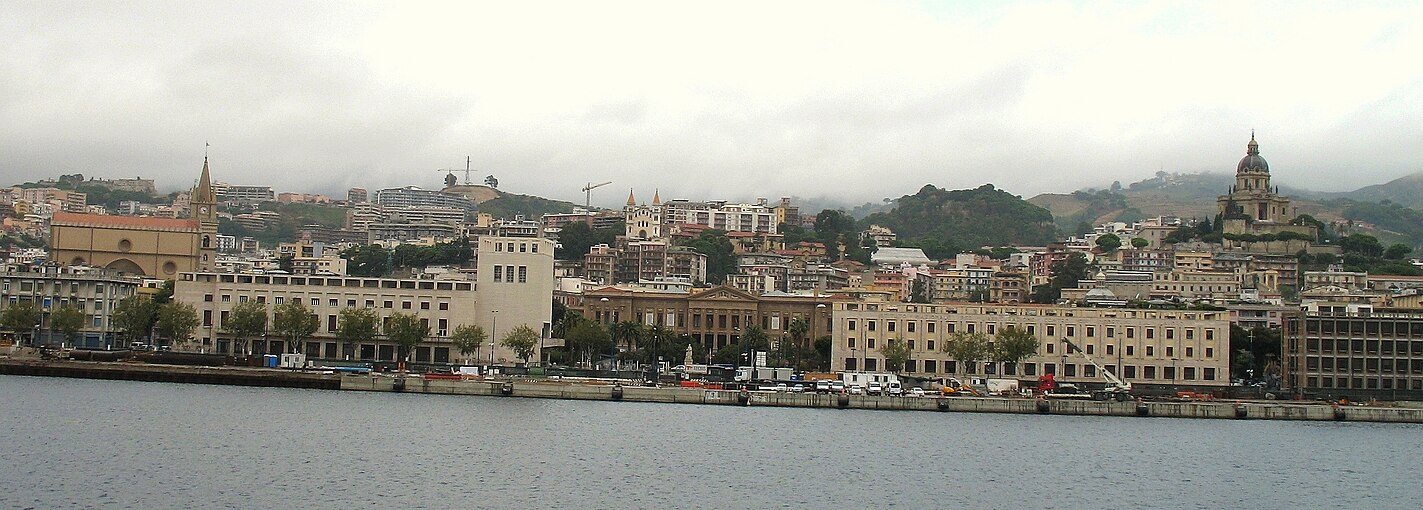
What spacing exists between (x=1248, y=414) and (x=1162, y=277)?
62.3m

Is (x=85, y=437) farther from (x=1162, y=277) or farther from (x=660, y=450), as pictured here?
(x=1162, y=277)

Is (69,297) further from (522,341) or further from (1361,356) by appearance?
(1361,356)

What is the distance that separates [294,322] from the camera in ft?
289

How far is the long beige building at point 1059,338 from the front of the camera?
91625 mm

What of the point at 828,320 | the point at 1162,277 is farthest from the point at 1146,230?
the point at 828,320

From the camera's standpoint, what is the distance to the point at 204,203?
479 ft

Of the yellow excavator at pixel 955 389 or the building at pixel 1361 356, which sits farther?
the building at pixel 1361 356

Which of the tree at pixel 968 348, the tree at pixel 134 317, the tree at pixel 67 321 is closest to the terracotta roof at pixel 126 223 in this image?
the tree at pixel 67 321

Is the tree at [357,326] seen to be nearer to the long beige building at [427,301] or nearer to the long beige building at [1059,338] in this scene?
the long beige building at [427,301]

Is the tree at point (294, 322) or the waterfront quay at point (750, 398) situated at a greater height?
the tree at point (294, 322)

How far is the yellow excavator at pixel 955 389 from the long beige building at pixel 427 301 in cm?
2115

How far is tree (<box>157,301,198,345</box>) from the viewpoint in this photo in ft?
295

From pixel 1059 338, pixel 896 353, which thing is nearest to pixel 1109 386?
pixel 1059 338

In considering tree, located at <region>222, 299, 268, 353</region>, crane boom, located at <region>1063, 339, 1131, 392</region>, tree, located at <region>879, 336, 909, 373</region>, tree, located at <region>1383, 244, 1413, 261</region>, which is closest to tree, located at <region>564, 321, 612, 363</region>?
Answer: tree, located at <region>879, 336, 909, 373</region>
